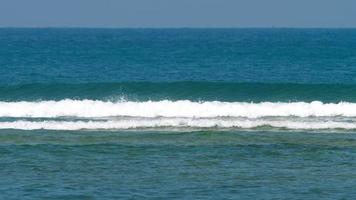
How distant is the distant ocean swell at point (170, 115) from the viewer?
29.0 m

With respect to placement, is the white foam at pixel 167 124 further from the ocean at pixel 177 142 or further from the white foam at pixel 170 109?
the white foam at pixel 170 109

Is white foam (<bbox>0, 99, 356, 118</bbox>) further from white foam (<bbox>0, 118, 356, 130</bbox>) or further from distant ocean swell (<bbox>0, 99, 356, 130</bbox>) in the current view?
white foam (<bbox>0, 118, 356, 130</bbox>)

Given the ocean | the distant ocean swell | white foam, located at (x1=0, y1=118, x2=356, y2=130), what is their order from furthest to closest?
the distant ocean swell → white foam, located at (x1=0, y1=118, x2=356, y2=130) → the ocean

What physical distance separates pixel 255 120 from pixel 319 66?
100ft

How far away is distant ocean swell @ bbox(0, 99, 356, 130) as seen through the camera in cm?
2900

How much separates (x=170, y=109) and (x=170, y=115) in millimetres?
964

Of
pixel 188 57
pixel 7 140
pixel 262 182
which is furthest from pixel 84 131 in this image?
pixel 188 57

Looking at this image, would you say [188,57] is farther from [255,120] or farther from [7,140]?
[7,140]

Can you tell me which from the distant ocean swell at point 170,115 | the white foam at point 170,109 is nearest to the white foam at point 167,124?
the distant ocean swell at point 170,115

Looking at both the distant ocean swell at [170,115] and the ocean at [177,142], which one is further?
the distant ocean swell at [170,115]

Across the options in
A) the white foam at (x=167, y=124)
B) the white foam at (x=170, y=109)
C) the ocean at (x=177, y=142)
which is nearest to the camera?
the ocean at (x=177, y=142)

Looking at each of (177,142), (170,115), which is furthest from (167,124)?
(170,115)

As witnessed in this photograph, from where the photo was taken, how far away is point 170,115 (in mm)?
33344

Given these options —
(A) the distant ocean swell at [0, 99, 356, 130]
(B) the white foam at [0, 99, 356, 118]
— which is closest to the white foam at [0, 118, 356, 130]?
(A) the distant ocean swell at [0, 99, 356, 130]
